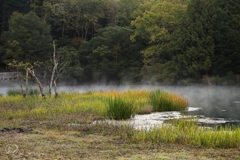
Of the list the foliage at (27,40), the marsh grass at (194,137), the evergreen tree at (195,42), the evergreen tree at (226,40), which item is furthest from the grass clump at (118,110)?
the foliage at (27,40)

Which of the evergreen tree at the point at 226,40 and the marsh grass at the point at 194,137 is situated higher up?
the evergreen tree at the point at 226,40

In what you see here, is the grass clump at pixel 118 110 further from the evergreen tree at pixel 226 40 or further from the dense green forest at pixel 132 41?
the evergreen tree at pixel 226 40

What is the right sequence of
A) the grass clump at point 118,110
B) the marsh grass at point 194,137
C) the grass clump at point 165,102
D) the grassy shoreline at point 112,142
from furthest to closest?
1. the grass clump at point 165,102
2. the grass clump at point 118,110
3. the marsh grass at point 194,137
4. the grassy shoreline at point 112,142

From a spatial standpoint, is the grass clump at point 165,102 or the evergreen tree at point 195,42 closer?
the grass clump at point 165,102

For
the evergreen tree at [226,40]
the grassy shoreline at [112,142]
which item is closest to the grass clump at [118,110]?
the grassy shoreline at [112,142]

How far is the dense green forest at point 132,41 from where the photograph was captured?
39.3m

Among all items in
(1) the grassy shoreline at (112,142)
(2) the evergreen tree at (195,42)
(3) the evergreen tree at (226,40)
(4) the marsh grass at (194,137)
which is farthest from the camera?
(3) the evergreen tree at (226,40)

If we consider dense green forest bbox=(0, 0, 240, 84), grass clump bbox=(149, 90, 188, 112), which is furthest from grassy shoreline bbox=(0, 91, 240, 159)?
dense green forest bbox=(0, 0, 240, 84)

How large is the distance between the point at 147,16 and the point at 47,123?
33207 millimetres

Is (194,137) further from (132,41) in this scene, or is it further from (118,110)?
(132,41)

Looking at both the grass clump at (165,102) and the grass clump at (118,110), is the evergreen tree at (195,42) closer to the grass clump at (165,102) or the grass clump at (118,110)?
the grass clump at (165,102)

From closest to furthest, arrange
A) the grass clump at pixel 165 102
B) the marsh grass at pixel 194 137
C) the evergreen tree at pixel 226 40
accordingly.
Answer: the marsh grass at pixel 194 137, the grass clump at pixel 165 102, the evergreen tree at pixel 226 40

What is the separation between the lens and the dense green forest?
→ 39.3m

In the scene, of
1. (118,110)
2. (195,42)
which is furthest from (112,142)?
(195,42)
